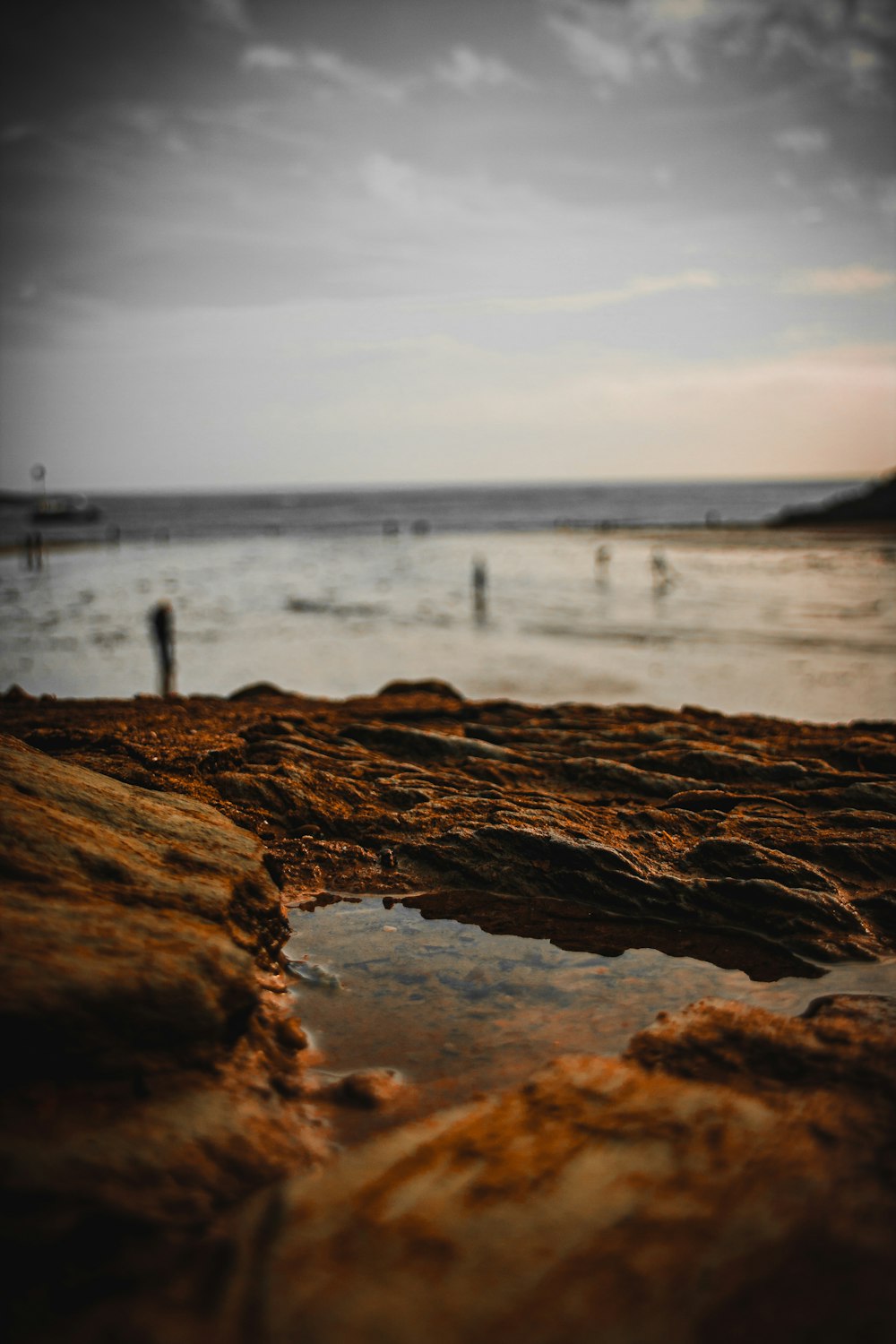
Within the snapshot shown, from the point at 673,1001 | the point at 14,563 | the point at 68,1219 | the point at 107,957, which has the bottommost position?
the point at 673,1001

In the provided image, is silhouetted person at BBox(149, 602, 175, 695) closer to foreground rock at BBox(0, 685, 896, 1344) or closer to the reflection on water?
foreground rock at BBox(0, 685, 896, 1344)

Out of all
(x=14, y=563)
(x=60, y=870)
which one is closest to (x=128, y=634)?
(x=60, y=870)

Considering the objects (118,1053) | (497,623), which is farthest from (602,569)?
(118,1053)

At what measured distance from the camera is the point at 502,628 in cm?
2247

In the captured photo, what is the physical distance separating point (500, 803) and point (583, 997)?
2.18 metres

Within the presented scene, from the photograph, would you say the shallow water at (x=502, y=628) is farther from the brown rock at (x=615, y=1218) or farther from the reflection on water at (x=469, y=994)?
the brown rock at (x=615, y=1218)

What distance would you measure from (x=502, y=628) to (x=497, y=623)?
3.36ft

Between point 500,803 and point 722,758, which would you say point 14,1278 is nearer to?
point 500,803

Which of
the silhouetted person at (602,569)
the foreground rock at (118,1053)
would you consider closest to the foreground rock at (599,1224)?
the foreground rock at (118,1053)

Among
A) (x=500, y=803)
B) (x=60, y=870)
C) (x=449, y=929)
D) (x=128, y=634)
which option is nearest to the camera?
(x=60, y=870)

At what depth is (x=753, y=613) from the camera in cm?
2348

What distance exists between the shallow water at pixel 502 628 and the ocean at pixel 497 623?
88mm

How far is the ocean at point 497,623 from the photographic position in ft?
50.6

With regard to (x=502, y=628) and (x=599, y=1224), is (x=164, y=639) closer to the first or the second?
(x=502, y=628)
